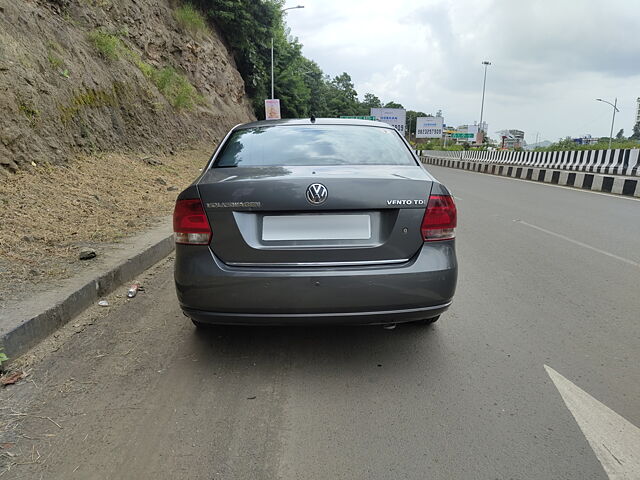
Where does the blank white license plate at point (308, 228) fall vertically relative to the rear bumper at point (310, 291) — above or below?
above

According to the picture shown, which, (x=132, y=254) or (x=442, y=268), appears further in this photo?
(x=132, y=254)

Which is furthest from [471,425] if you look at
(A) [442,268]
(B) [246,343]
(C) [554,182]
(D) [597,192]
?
(C) [554,182]

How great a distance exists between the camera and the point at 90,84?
9.65 metres

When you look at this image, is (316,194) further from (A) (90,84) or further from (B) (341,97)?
(B) (341,97)

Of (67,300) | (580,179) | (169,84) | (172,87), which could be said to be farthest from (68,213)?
(580,179)

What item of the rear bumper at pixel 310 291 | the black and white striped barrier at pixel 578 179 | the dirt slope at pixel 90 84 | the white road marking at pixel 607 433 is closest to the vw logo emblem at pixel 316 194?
the rear bumper at pixel 310 291

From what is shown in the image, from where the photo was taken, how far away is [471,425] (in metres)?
2.39

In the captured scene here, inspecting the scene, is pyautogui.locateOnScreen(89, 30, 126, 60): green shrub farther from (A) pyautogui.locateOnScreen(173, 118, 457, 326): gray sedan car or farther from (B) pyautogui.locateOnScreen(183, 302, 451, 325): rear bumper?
(B) pyautogui.locateOnScreen(183, 302, 451, 325): rear bumper

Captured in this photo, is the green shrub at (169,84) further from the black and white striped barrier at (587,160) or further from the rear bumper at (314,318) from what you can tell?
the black and white striped barrier at (587,160)

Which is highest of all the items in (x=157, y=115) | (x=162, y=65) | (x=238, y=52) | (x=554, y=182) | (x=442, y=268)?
(x=238, y=52)

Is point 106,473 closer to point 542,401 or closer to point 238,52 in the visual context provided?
point 542,401

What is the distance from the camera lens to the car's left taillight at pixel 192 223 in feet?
9.23

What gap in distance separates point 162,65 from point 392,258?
57.5ft

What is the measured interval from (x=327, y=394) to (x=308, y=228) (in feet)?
3.10
